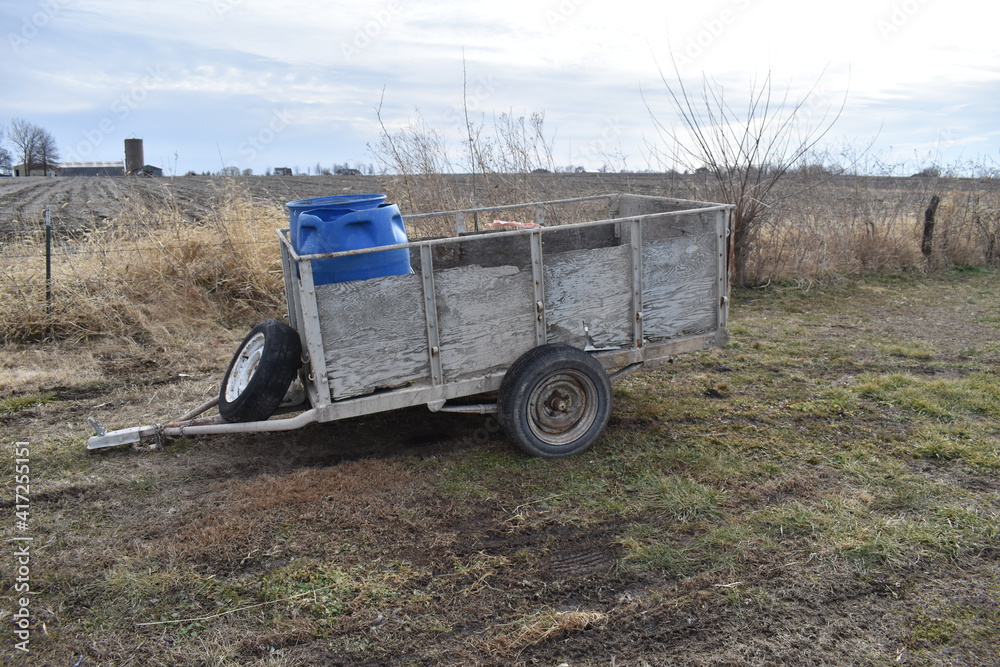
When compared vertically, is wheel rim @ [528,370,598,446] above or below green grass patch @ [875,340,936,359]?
above

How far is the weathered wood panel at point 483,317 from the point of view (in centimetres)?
434

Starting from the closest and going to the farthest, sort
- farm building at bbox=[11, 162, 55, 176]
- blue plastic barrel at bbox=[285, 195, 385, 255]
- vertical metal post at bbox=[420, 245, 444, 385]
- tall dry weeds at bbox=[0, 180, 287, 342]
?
1. vertical metal post at bbox=[420, 245, 444, 385]
2. blue plastic barrel at bbox=[285, 195, 385, 255]
3. tall dry weeds at bbox=[0, 180, 287, 342]
4. farm building at bbox=[11, 162, 55, 176]

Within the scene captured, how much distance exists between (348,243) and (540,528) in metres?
2.02

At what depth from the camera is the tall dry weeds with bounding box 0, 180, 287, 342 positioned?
25.7 ft

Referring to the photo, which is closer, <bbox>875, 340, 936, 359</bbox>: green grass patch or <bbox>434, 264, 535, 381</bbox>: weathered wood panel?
<bbox>434, 264, 535, 381</bbox>: weathered wood panel

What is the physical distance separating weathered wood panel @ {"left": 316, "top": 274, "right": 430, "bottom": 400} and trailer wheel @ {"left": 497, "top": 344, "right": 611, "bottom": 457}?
2.00 feet

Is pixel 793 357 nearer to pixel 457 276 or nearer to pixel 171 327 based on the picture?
pixel 457 276

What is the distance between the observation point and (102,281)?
831 centimetres

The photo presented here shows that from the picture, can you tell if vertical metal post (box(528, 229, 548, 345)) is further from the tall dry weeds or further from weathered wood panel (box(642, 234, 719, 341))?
the tall dry weeds

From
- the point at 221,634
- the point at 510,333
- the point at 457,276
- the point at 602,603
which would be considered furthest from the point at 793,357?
the point at 221,634

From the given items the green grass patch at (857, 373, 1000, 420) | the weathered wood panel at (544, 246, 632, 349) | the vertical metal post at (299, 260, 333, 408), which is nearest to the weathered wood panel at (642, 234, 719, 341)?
the weathered wood panel at (544, 246, 632, 349)

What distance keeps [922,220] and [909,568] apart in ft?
32.1

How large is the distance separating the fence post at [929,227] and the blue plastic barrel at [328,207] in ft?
32.1

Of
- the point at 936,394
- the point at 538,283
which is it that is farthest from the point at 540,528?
the point at 936,394
